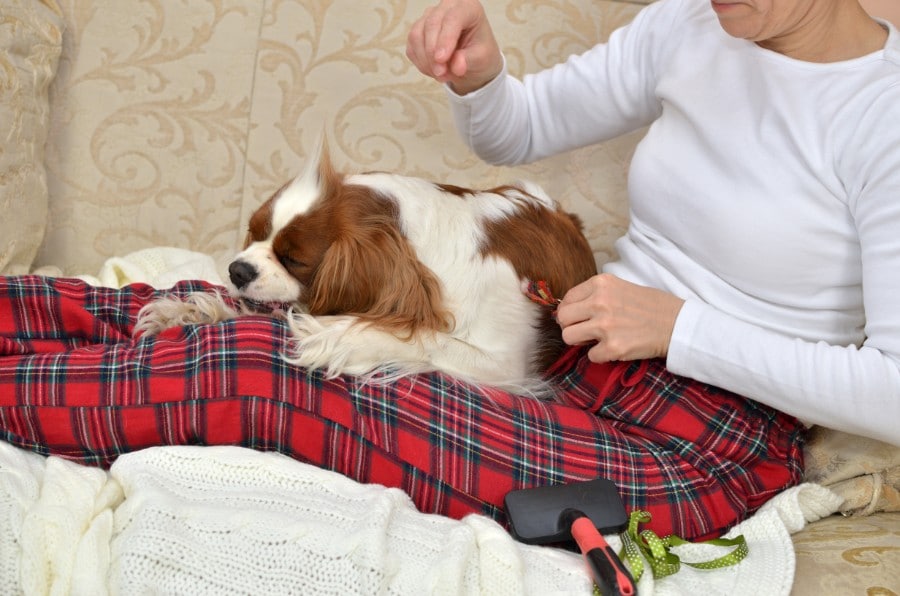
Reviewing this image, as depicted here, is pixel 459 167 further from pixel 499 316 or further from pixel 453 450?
pixel 453 450

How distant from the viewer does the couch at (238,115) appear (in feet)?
6.36

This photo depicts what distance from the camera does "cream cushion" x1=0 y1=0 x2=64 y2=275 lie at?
64.9 inches

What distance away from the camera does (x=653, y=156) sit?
141 cm

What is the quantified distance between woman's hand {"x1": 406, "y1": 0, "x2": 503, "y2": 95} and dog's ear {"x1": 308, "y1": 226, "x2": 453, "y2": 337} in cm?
31

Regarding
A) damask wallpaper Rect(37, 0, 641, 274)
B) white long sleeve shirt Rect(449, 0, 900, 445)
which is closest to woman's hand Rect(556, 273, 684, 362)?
white long sleeve shirt Rect(449, 0, 900, 445)

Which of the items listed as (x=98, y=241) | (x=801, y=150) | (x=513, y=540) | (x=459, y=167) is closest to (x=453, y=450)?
(x=513, y=540)

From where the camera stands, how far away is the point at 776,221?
4.03ft

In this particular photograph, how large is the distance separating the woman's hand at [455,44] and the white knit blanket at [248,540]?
0.70 meters

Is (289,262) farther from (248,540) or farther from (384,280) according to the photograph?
(248,540)

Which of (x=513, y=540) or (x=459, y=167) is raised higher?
(x=459, y=167)

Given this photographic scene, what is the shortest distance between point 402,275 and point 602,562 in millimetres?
512

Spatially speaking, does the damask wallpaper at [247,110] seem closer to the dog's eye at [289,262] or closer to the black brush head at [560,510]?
the dog's eye at [289,262]

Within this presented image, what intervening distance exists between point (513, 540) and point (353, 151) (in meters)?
1.13

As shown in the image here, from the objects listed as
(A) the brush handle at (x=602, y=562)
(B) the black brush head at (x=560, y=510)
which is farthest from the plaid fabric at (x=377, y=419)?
(A) the brush handle at (x=602, y=562)
